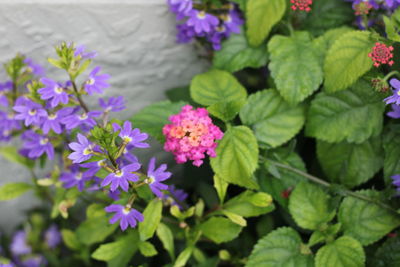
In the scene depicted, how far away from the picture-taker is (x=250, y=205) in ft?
4.16

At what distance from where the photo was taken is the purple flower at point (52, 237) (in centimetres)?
176

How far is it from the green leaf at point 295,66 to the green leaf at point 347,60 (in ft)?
0.14

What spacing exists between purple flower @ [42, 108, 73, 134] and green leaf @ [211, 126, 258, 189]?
1.41ft

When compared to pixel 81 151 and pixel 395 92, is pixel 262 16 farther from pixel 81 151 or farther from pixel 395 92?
pixel 81 151

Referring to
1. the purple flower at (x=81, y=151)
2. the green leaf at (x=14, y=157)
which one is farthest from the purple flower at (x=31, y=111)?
the green leaf at (x=14, y=157)

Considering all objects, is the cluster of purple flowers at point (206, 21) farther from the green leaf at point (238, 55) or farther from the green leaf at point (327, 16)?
the green leaf at point (327, 16)

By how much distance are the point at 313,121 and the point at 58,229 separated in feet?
3.78

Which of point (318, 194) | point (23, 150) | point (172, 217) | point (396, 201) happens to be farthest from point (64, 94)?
point (396, 201)

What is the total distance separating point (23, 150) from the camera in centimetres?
144

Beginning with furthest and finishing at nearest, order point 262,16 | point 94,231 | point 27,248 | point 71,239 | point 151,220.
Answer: point 27,248, point 71,239, point 94,231, point 262,16, point 151,220

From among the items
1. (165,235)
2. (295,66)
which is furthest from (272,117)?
(165,235)

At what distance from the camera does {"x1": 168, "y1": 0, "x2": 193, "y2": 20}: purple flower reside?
4.39ft

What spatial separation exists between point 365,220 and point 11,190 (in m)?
1.15

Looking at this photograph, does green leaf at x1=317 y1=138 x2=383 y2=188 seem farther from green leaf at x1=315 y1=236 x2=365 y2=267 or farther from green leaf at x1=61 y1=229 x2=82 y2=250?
green leaf at x1=61 y1=229 x2=82 y2=250
